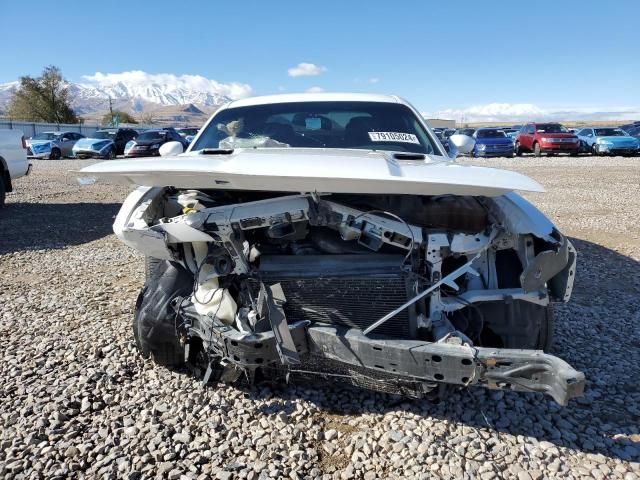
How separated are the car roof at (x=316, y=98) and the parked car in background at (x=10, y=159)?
658 centimetres

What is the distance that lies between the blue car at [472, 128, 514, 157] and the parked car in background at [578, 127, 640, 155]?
4.06 meters

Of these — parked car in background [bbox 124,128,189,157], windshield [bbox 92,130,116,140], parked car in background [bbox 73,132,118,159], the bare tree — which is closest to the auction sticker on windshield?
parked car in background [bbox 124,128,189,157]

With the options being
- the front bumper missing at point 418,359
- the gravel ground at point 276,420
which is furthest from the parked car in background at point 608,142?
the front bumper missing at point 418,359

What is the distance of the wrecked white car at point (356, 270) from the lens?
6.87 ft

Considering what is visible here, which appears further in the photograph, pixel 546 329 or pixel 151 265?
pixel 151 265

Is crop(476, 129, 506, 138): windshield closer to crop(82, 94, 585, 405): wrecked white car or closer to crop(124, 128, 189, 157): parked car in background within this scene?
crop(124, 128, 189, 157): parked car in background

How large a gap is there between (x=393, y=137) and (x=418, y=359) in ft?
6.07

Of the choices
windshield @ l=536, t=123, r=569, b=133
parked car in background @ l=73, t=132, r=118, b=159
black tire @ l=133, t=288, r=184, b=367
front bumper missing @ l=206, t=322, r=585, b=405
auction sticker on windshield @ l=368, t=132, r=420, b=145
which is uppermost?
windshield @ l=536, t=123, r=569, b=133

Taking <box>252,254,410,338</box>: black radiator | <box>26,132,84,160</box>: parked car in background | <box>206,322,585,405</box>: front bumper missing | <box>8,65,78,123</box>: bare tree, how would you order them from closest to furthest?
<box>206,322,585,405</box>: front bumper missing → <box>252,254,410,338</box>: black radiator → <box>26,132,84,160</box>: parked car in background → <box>8,65,78,123</box>: bare tree

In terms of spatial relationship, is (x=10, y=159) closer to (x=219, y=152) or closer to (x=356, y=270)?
(x=219, y=152)

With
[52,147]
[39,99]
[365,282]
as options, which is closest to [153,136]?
[52,147]

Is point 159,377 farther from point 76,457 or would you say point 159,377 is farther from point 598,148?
point 598,148

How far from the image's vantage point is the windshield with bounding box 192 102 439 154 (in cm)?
339

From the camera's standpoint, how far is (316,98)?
3.97 meters
